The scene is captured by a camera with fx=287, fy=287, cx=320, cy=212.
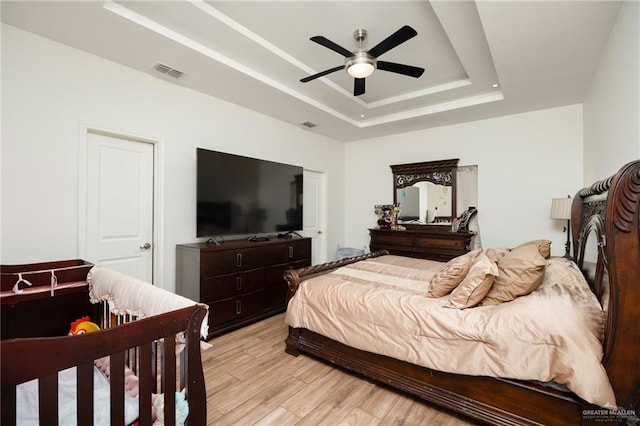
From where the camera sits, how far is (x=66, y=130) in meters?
2.45

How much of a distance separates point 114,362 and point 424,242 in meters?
4.18

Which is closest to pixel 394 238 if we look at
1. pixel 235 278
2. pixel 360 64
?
pixel 235 278

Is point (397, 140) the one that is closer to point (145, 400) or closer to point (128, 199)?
point (128, 199)

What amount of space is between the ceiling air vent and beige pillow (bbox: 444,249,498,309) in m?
3.17

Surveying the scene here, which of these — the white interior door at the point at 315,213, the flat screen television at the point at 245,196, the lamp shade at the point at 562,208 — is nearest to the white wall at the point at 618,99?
the lamp shade at the point at 562,208

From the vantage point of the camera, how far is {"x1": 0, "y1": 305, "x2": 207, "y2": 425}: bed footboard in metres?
0.74

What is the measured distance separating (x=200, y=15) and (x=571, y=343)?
3.19 m

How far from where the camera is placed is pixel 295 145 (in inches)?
184

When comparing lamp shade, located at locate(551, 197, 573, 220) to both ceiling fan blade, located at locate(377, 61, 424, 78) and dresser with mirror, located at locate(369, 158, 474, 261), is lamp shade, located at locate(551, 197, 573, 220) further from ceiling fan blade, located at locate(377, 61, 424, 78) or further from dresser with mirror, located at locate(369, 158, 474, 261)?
ceiling fan blade, located at locate(377, 61, 424, 78)

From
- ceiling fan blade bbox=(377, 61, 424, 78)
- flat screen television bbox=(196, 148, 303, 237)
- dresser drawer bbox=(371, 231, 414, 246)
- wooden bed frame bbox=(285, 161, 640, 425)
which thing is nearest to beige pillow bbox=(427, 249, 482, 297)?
wooden bed frame bbox=(285, 161, 640, 425)

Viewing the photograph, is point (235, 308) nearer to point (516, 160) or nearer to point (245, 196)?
point (245, 196)

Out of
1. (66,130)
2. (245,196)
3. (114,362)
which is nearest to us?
(114,362)

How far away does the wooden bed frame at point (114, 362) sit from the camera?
0.74 metres

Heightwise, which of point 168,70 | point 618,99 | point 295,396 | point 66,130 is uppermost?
point 168,70
